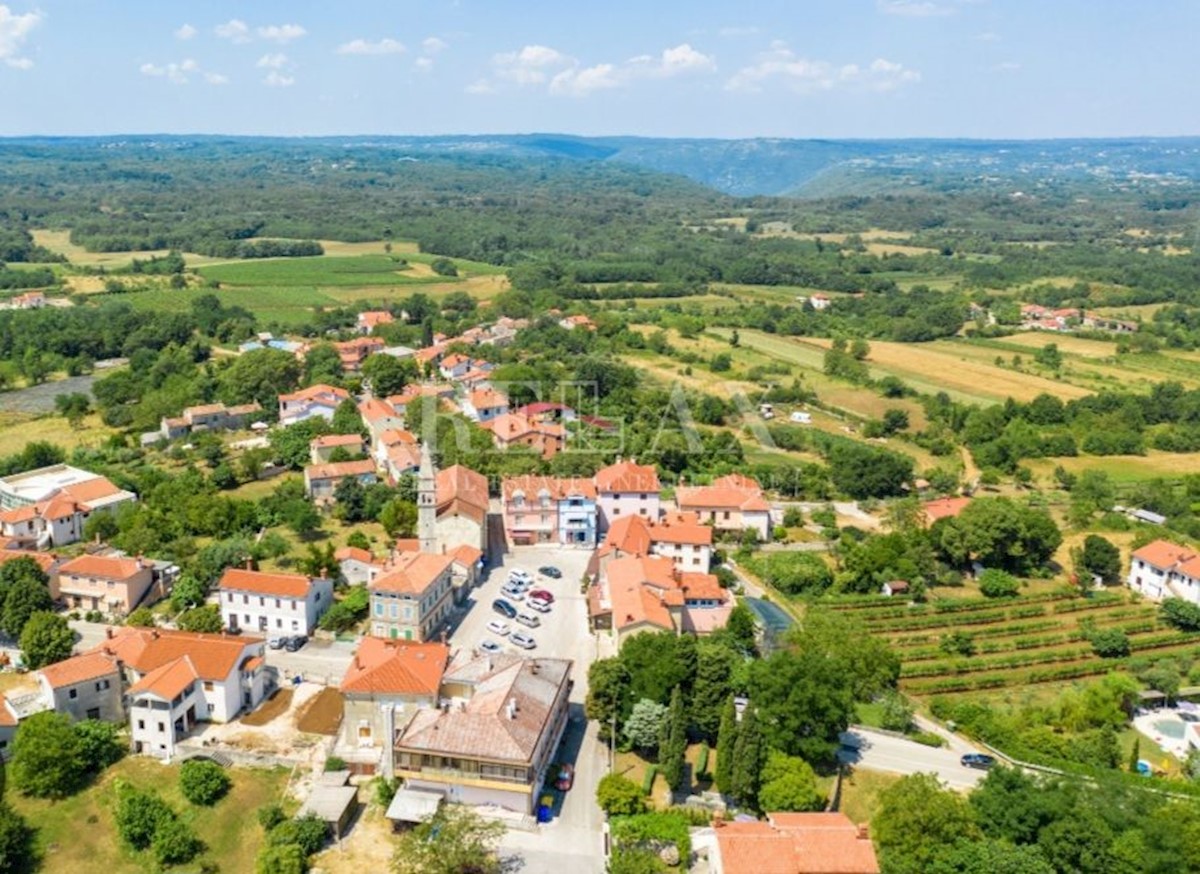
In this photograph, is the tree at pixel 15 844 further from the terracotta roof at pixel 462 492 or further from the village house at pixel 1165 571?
the village house at pixel 1165 571

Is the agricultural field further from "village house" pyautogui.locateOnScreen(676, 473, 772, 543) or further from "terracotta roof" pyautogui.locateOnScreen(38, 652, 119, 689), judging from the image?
"terracotta roof" pyautogui.locateOnScreen(38, 652, 119, 689)

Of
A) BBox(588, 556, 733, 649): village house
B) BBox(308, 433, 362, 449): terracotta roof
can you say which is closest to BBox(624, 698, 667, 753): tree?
BBox(588, 556, 733, 649): village house

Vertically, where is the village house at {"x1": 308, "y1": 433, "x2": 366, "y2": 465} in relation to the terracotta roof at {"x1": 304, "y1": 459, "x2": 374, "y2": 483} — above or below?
below

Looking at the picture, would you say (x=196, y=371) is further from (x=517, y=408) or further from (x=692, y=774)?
(x=692, y=774)

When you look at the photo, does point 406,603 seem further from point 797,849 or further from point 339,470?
point 797,849

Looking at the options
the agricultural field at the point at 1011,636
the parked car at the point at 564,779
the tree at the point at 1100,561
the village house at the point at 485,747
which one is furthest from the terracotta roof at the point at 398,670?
the tree at the point at 1100,561

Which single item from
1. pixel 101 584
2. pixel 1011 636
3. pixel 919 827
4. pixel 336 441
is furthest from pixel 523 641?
pixel 336 441
